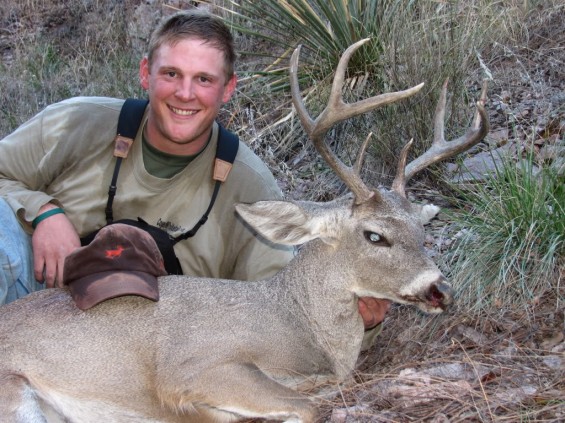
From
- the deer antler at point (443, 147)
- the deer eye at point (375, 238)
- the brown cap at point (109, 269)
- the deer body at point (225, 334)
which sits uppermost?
the deer antler at point (443, 147)

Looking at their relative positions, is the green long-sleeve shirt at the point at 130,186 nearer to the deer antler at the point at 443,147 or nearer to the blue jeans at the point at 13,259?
the blue jeans at the point at 13,259

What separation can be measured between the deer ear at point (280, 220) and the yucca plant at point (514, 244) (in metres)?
1.10

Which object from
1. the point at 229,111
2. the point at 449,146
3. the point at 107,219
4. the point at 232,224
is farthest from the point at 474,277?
the point at 229,111

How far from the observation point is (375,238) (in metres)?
4.29

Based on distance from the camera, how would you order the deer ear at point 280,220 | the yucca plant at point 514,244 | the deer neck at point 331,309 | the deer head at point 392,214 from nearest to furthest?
the deer head at point 392,214
the deer ear at point 280,220
the deer neck at point 331,309
the yucca plant at point 514,244

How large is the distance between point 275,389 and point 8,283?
72.4 inches

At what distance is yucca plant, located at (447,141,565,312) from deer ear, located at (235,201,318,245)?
1096 millimetres

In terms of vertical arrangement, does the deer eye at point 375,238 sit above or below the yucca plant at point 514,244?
above

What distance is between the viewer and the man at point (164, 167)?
16.3 ft

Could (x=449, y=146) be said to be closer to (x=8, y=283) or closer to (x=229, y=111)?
(x=8, y=283)

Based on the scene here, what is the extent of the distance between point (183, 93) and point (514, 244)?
2.21m

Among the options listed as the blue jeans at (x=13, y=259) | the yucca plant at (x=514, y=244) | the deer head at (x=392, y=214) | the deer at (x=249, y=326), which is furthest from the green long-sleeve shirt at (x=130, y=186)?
the yucca plant at (x=514, y=244)

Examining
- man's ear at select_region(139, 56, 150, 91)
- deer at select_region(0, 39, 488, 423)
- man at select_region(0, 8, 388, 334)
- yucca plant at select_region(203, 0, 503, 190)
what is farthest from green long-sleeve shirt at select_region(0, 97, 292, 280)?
yucca plant at select_region(203, 0, 503, 190)

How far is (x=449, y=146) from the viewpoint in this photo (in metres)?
4.60
